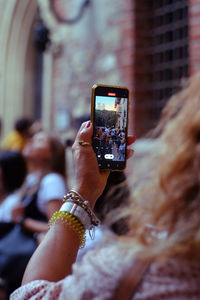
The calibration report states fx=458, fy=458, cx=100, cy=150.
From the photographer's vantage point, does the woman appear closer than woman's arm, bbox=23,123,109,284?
Yes

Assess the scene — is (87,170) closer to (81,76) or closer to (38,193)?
(38,193)

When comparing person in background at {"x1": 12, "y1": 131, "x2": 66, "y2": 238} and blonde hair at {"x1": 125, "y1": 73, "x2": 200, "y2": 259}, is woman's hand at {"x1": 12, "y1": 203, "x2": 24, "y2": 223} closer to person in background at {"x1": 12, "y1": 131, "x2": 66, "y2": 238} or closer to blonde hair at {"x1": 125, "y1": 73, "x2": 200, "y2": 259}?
person in background at {"x1": 12, "y1": 131, "x2": 66, "y2": 238}

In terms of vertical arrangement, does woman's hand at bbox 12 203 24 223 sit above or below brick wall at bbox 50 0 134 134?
below

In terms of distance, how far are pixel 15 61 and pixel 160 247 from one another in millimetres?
6335

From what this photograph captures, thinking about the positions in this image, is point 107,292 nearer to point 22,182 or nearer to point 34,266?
point 34,266

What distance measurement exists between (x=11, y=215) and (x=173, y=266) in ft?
6.91

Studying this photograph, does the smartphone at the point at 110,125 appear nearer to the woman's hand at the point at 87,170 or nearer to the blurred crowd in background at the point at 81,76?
the woman's hand at the point at 87,170

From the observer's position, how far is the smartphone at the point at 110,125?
4.23ft

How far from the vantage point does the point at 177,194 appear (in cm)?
93

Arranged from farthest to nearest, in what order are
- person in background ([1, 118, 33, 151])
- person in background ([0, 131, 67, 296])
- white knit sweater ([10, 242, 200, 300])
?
person in background ([1, 118, 33, 151]) < person in background ([0, 131, 67, 296]) < white knit sweater ([10, 242, 200, 300])

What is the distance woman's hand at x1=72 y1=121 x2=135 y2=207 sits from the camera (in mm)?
1234

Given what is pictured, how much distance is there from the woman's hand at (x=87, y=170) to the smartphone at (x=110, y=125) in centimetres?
3

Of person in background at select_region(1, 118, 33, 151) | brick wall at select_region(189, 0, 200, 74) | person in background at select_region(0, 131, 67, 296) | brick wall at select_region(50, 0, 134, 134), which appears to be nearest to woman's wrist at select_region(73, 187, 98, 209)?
person in background at select_region(0, 131, 67, 296)

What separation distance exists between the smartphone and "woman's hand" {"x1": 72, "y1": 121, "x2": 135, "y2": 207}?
1.2 inches
